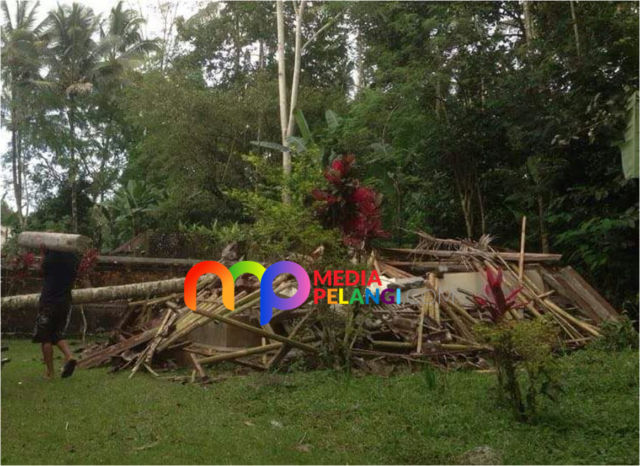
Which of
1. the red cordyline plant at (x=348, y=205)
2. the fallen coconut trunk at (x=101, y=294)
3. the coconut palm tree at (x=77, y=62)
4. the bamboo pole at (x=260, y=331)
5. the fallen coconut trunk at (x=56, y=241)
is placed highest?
the coconut palm tree at (x=77, y=62)

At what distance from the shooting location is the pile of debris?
23.8 ft

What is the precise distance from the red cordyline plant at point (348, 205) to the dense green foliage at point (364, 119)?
0.81 feet

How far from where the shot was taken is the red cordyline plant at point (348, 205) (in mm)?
6535

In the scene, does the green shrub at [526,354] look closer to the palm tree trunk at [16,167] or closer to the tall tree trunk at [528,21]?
the tall tree trunk at [528,21]

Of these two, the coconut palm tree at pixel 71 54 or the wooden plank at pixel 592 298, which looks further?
the coconut palm tree at pixel 71 54

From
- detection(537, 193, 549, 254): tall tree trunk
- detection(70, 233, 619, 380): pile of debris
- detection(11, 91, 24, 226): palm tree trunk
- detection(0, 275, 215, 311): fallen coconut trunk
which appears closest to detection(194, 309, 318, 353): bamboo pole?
detection(70, 233, 619, 380): pile of debris

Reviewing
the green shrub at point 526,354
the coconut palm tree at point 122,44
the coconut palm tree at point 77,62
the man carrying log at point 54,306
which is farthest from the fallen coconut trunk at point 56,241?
the coconut palm tree at point 122,44

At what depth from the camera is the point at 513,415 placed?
191 inches

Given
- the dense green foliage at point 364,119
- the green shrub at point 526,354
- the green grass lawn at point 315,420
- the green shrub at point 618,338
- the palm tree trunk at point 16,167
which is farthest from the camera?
the palm tree trunk at point 16,167

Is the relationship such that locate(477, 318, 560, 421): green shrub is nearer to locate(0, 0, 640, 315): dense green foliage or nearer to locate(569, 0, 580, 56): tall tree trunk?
locate(0, 0, 640, 315): dense green foliage

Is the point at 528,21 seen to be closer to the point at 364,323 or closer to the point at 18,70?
the point at 364,323

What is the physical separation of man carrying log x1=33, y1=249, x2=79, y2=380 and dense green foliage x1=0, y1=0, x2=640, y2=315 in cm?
221

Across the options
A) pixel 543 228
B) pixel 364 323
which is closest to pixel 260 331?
pixel 364 323

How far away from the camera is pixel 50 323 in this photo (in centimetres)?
704
